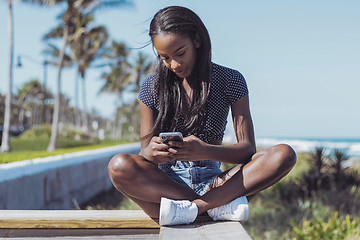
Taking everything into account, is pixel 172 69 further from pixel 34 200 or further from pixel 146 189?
pixel 34 200

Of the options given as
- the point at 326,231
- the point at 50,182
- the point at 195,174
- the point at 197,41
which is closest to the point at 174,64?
the point at 197,41

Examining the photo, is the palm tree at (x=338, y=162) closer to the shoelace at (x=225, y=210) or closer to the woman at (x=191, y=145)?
the woman at (x=191, y=145)

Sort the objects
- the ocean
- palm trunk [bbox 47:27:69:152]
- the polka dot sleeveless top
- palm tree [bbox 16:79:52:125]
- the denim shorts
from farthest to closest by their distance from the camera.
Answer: palm tree [bbox 16:79:52:125] → palm trunk [bbox 47:27:69:152] → the ocean → the polka dot sleeveless top → the denim shorts

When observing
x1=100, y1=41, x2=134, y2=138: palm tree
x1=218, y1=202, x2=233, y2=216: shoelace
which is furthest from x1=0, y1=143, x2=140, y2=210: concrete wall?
x1=100, y1=41, x2=134, y2=138: palm tree

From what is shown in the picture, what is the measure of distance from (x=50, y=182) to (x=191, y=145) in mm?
3656

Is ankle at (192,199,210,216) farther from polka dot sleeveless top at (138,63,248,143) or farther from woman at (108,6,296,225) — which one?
polka dot sleeveless top at (138,63,248,143)

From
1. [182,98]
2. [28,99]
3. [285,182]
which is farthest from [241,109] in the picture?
[28,99]

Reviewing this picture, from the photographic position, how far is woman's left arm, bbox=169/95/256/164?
7.88ft

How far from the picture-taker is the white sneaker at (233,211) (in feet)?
8.06

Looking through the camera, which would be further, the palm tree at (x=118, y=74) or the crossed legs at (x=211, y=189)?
the palm tree at (x=118, y=74)

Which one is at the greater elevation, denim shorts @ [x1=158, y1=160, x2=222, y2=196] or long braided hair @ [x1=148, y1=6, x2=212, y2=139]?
long braided hair @ [x1=148, y1=6, x2=212, y2=139]

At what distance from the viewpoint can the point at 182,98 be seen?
2.94 meters

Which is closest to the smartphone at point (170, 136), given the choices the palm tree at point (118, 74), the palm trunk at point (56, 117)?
the palm trunk at point (56, 117)

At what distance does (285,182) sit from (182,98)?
5.16m
